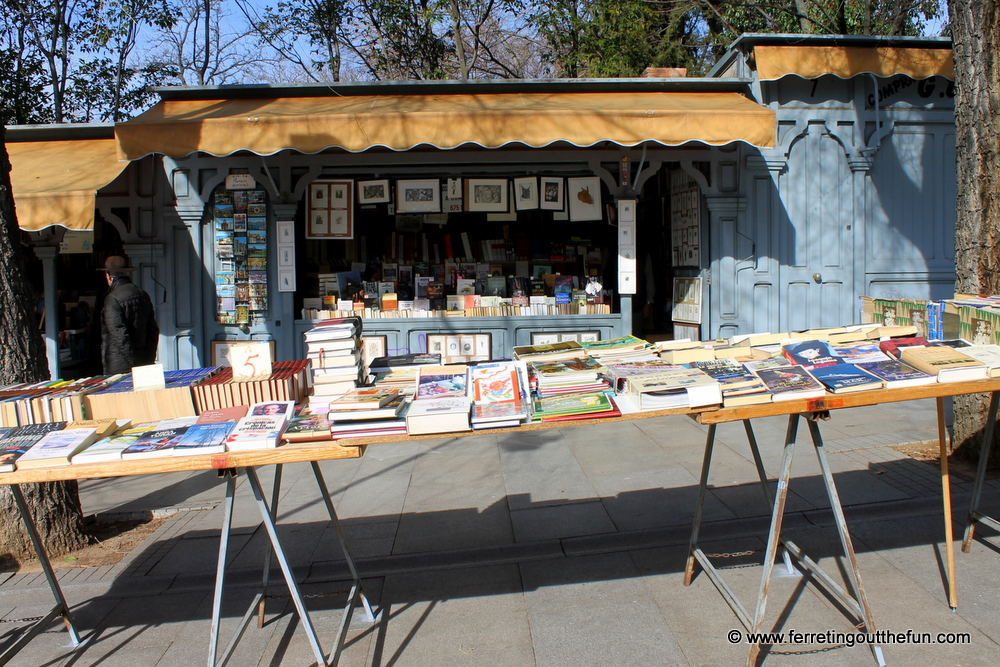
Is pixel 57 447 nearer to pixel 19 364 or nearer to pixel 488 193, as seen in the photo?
pixel 19 364

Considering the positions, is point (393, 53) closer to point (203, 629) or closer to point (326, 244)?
point (326, 244)

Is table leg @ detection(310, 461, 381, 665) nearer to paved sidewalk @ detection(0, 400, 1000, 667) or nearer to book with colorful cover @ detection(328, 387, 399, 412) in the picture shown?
paved sidewalk @ detection(0, 400, 1000, 667)

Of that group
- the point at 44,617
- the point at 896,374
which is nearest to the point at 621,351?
the point at 896,374

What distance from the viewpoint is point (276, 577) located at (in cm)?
421

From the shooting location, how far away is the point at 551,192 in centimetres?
873

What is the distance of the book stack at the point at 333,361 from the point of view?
3398 mm

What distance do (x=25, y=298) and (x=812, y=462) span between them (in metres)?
5.89

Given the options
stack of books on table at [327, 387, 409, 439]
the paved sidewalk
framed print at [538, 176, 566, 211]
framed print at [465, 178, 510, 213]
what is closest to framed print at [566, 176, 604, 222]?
framed print at [538, 176, 566, 211]

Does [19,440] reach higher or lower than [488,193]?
lower

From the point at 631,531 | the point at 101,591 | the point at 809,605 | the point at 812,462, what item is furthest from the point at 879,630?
the point at 101,591

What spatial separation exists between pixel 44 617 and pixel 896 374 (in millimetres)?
4229

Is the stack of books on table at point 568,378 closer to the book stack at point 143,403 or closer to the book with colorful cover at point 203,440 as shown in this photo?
the book with colorful cover at point 203,440

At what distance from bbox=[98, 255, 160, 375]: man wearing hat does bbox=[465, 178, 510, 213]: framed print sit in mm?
3924

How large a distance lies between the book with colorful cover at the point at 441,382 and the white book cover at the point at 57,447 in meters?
1.39
